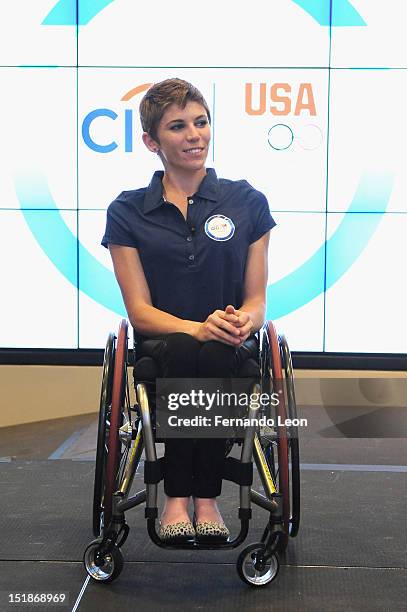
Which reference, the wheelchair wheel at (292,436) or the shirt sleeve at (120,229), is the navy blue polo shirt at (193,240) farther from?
the wheelchair wheel at (292,436)

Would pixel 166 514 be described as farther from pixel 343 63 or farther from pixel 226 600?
pixel 343 63

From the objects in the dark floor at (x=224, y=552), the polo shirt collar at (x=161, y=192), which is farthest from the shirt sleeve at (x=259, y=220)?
the dark floor at (x=224, y=552)

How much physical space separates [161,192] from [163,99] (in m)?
0.24

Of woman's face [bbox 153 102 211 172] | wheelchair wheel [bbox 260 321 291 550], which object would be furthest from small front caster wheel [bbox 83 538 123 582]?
woman's face [bbox 153 102 211 172]

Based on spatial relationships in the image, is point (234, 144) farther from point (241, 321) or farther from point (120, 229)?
point (241, 321)

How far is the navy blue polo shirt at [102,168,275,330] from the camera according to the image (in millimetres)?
2252

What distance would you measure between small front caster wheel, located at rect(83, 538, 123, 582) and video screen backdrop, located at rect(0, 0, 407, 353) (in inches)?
91.2

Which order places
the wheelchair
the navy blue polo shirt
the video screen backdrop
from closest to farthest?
the wheelchair
the navy blue polo shirt
the video screen backdrop

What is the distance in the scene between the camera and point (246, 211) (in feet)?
7.63

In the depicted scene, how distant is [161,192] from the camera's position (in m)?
2.33

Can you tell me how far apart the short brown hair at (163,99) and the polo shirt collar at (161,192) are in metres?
0.13

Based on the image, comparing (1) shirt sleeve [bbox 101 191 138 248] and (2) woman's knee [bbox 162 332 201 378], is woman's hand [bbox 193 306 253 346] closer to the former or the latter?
(2) woman's knee [bbox 162 332 201 378]

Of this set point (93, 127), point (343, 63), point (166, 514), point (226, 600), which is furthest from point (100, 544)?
point (343, 63)

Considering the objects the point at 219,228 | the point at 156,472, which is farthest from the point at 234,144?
the point at 156,472
